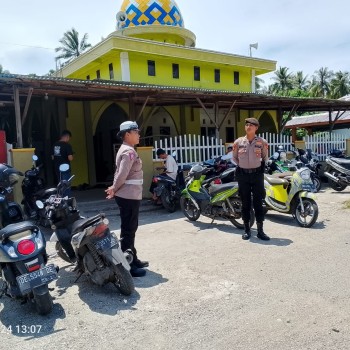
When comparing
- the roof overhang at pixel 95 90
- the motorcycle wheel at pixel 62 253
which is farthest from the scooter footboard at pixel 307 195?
the roof overhang at pixel 95 90

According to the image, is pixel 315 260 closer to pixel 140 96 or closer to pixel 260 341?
pixel 260 341

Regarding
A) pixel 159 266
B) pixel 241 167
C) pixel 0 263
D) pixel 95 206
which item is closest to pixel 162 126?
pixel 95 206

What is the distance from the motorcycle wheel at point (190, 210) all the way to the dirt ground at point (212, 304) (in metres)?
1.53

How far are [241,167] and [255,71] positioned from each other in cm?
1685

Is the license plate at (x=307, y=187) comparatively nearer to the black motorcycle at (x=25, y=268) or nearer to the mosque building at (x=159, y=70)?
the black motorcycle at (x=25, y=268)

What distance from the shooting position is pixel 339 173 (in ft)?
31.7

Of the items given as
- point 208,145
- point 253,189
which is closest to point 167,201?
point 253,189

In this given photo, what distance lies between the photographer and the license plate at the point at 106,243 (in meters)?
3.51

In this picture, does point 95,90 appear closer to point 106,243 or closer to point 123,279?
point 106,243

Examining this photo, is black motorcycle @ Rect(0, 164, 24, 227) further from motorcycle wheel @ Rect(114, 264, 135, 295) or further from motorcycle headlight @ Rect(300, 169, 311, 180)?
motorcycle headlight @ Rect(300, 169, 311, 180)

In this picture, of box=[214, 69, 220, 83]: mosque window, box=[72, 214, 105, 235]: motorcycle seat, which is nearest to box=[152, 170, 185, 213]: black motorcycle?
box=[72, 214, 105, 235]: motorcycle seat

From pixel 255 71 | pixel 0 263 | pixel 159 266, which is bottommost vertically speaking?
pixel 159 266

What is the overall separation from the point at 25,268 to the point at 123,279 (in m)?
0.91

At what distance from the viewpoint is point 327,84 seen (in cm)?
4525
